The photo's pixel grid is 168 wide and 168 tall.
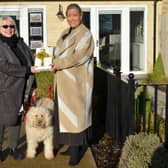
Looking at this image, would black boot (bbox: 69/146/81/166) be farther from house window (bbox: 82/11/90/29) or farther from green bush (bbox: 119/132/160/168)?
house window (bbox: 82/11/90/29)

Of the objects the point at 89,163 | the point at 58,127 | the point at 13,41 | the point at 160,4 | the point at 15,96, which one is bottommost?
the point at 89,163

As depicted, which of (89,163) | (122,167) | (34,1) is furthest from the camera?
(34,1)

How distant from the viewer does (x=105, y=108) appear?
23.2 ft

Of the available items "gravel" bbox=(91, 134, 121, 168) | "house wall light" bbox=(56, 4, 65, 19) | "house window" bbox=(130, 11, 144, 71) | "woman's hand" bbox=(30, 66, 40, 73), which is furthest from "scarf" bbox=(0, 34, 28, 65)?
"house window" bbox=(130, 11, 144, 71)

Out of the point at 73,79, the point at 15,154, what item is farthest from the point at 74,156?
the point at 73,79

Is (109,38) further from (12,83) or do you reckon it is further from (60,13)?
(12,83)

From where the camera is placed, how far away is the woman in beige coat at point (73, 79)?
16.8 ft

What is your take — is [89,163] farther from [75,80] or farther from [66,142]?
[75,80]

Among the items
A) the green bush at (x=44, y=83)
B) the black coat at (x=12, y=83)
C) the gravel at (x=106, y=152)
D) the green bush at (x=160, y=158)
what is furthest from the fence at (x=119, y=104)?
the green bush at (x=44, y=83)

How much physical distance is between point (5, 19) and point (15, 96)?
970 mm

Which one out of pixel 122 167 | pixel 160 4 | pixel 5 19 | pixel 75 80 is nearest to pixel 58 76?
pixel 75 80

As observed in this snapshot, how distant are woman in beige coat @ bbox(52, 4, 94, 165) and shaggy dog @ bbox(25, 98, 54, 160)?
172 millimetres

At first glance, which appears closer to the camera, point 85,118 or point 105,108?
point 85,118

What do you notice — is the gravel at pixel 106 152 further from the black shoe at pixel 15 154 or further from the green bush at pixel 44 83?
the green bush at pixel 44 83
